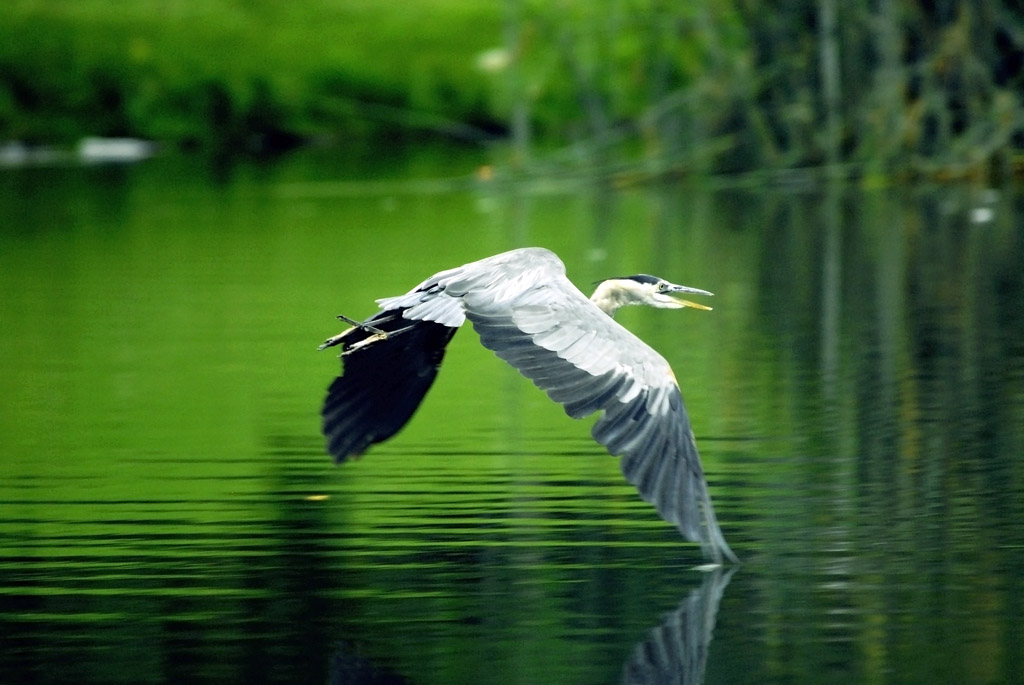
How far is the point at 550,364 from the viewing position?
244 inches

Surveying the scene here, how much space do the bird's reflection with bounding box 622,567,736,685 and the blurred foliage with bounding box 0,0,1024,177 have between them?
14930 millimetres

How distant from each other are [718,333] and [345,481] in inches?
173

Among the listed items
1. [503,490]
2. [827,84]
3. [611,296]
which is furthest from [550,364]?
[827,84]

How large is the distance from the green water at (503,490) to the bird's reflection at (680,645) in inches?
0.5

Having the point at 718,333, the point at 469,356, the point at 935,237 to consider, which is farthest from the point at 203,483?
the point at 935,237

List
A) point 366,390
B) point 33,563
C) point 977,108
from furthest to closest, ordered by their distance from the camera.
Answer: point 977,108, point 366,390, point 33,563

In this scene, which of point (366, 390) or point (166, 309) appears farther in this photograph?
point (166, 309)

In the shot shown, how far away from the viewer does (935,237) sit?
55.7 ft

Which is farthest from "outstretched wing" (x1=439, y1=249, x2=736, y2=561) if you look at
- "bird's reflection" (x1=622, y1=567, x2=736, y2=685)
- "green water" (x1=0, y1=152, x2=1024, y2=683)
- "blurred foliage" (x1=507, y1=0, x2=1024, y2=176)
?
"blurred foliage" (x1=507, y1=0, x2=1024, y2=176)

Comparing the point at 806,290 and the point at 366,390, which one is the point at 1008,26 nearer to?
the point at 806,290

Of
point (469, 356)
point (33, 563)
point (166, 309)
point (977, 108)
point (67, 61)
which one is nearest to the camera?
point (33, 563)

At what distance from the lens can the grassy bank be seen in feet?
124

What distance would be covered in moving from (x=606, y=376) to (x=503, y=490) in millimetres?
1829

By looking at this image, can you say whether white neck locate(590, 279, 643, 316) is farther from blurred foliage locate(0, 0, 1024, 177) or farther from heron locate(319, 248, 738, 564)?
blurred foliage locate(0, 0, 1024, 177)
